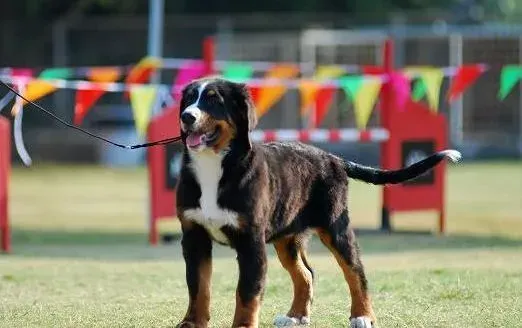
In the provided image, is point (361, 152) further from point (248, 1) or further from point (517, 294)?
point (517, 294)

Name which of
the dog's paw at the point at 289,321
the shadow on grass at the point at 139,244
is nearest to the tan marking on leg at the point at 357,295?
the dog's paw at the point at 289,321

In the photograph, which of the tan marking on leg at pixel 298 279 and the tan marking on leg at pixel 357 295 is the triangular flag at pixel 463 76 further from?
the tan marking on leg at pixel 357 295

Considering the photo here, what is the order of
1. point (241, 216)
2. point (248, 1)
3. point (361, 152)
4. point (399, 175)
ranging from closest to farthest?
point (241, 216)
point (399, 175)
point (361, 152)
point (248, 1)

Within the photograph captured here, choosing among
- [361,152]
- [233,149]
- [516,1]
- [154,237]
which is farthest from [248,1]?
[233,149]

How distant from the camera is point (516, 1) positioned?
132 ft

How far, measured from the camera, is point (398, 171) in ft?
28.5

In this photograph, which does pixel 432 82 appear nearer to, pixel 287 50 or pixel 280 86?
pixel 280 86

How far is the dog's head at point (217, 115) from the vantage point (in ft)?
24.9

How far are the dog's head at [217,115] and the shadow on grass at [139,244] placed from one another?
541 centimetres

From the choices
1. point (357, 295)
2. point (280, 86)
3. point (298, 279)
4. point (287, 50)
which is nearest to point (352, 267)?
point (357, 295)

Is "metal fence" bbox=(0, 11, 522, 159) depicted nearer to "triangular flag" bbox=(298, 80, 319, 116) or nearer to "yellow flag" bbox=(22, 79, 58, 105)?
"triangular flag" bbox=(298, 80, 319, 116)

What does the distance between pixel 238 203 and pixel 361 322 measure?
3.49ft

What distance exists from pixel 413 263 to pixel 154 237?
3398 millimetres

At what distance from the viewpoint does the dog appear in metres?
7.61
